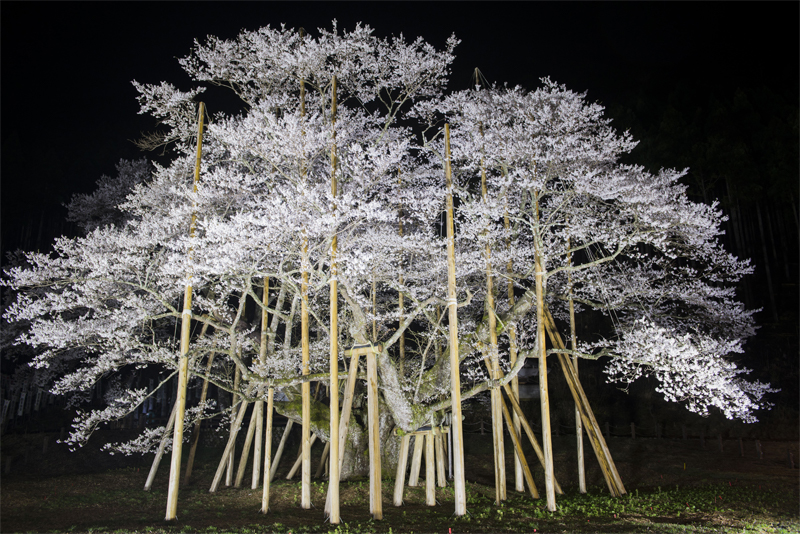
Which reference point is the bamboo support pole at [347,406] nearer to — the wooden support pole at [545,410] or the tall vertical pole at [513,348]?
the wooden support pole at [545,410]

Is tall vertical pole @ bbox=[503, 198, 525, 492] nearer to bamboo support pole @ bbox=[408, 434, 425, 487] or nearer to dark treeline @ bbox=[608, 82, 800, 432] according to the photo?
bamboo support pole @ bbox=[408, 434, 425, 487]

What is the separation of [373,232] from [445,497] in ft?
22.5

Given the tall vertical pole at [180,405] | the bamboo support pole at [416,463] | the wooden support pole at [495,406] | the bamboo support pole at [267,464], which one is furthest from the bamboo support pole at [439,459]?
the tall vertical pole at [180,405]

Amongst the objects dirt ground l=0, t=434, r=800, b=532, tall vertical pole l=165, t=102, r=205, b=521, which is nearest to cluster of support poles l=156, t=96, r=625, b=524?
→ tall vertical pole l=165, t=102, r=205, b=521

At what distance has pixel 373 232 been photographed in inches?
463

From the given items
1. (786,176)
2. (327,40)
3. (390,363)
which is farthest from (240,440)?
(786,176)

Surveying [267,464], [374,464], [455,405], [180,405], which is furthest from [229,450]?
[455,405]

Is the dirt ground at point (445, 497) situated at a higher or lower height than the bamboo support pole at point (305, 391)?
lower

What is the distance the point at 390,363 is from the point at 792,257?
2161 centimetres

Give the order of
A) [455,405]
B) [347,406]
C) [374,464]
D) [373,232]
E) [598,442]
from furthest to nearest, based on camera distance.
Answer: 1. [373,232]
2. [598,442]
3. [347,406]
4. [455,405]
5. [374,464]

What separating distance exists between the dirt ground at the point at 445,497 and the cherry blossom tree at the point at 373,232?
1848mm

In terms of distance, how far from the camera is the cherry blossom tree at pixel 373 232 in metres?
10.0

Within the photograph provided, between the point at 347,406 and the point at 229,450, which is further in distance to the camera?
the point at 229,450

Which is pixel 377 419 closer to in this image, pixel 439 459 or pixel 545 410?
pixel 545 410
